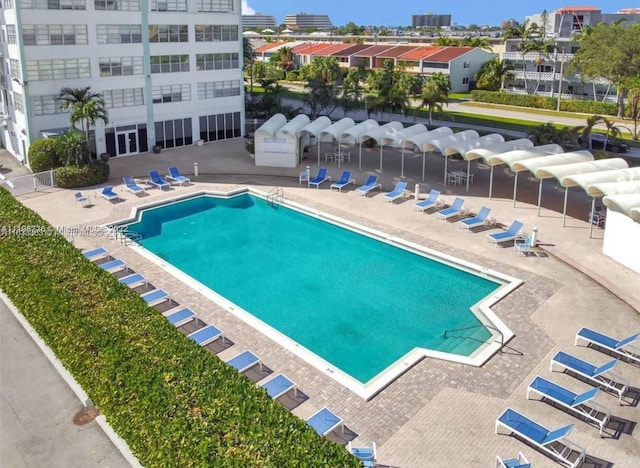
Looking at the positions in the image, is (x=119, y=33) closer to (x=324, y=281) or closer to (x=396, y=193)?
(x=396, y=193)

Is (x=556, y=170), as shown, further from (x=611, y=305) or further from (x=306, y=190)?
(x=306, y=190)

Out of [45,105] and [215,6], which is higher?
[215,6]

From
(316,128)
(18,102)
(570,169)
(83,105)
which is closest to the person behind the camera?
(570,169)

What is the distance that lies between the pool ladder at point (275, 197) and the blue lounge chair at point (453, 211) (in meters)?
7.61

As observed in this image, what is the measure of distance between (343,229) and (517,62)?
56.0 meters

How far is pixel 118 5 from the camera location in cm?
3466

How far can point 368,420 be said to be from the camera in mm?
13203

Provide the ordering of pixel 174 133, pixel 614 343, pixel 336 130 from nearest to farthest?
pixel 614 343
pixel 336 130
pixel 174 133

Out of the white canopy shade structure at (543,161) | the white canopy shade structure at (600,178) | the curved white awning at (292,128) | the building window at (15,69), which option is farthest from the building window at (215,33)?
the white canopy shade structure at (600,178)

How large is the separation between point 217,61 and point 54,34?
1103cm

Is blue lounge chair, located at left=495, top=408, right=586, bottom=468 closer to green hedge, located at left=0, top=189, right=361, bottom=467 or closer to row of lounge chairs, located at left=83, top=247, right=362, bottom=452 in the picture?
row of lounge chairs, located at left=83, top=247, right=362, bottom=452

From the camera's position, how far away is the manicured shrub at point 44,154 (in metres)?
30.3

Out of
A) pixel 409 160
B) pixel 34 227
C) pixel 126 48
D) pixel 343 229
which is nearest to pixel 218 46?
pixel 126 48

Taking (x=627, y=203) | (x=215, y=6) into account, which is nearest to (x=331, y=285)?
(x=627, y=203)
